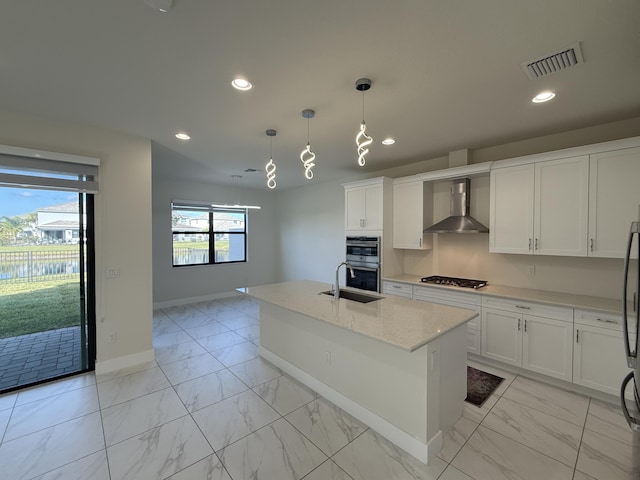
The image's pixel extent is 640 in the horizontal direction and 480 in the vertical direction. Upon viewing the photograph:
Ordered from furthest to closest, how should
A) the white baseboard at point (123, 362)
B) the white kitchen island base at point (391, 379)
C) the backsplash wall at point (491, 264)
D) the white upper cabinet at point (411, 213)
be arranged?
the white upper cabinet at point (411, 213), the white baseboard at point (123, 362), the backsplash wall at point (491, 264), the white kitchen island base at point (391, 379)

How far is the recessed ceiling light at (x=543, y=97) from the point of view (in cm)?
224

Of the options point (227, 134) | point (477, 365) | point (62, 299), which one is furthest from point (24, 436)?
point (477, 365)

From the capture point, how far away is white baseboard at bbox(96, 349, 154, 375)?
3100 mm

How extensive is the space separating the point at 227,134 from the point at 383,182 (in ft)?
7.82

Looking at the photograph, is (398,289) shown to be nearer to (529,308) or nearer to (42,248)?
(529,308)

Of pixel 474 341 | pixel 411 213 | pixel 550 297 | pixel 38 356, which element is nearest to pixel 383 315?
pixel 474 341

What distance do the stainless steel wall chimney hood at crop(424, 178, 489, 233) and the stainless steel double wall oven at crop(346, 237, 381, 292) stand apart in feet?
3.00

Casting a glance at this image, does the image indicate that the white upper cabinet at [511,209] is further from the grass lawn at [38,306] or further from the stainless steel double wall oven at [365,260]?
the grass lawn at [38,306]

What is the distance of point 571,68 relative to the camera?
189 cm

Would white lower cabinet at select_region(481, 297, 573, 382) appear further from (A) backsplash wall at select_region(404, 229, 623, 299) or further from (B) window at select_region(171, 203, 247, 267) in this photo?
(B) window at select_region(171, 203, 247, 267)

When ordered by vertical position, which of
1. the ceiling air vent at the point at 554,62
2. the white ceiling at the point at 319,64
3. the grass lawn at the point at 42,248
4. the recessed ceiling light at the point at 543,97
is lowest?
the grass lawn at the point at 42,248

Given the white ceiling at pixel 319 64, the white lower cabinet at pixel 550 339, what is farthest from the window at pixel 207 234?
the white lower cabinet at pixel 550 339

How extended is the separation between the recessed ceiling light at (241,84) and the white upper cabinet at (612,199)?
3.38 meters

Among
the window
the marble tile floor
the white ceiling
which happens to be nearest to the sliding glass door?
the marble tile floor
